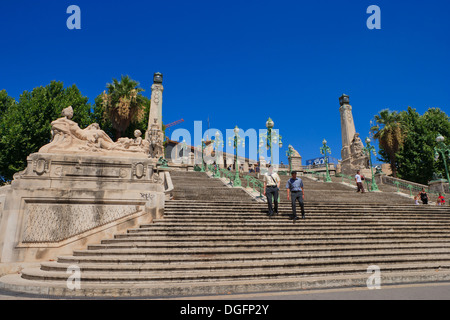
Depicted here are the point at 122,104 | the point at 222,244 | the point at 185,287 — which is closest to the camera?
the point at 185,287

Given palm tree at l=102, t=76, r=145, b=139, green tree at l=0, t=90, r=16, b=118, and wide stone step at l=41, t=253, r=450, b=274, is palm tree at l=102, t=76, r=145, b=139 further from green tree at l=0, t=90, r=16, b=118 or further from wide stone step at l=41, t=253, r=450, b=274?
wide stone step at l=41, t=253, r=450, b=274

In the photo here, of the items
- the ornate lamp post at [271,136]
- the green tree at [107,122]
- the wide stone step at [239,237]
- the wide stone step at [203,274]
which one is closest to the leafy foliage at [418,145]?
the ornate lamp post at [271,136]

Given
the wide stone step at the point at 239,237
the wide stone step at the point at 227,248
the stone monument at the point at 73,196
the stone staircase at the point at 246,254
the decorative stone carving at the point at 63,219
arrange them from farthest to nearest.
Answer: the decorative stone carving at the point at 63,219 < the stone monument at the point at 73,196 < the wide stone step at the point at 239,237 < the wide stone step at the point at 227,248 < the stone staircase at the point at 246,254

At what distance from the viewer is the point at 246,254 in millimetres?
6785

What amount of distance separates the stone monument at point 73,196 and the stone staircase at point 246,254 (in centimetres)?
84

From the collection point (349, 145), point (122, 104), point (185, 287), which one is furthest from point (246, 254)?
point (349, 145)

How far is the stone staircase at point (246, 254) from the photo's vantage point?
497cm

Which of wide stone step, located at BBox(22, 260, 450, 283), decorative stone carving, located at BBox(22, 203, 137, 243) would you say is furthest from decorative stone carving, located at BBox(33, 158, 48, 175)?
wide stone step, located at BBox(22, 260, 450, 283)

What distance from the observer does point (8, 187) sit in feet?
26.7

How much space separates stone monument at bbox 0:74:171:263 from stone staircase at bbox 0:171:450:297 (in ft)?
2.76

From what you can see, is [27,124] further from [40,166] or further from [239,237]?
[239,237]

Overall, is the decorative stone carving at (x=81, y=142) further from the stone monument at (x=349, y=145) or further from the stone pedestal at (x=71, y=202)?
the stone monument at (x=349, y=145)

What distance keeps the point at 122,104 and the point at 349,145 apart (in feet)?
86.0

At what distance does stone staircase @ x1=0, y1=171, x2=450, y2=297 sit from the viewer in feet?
16.3
